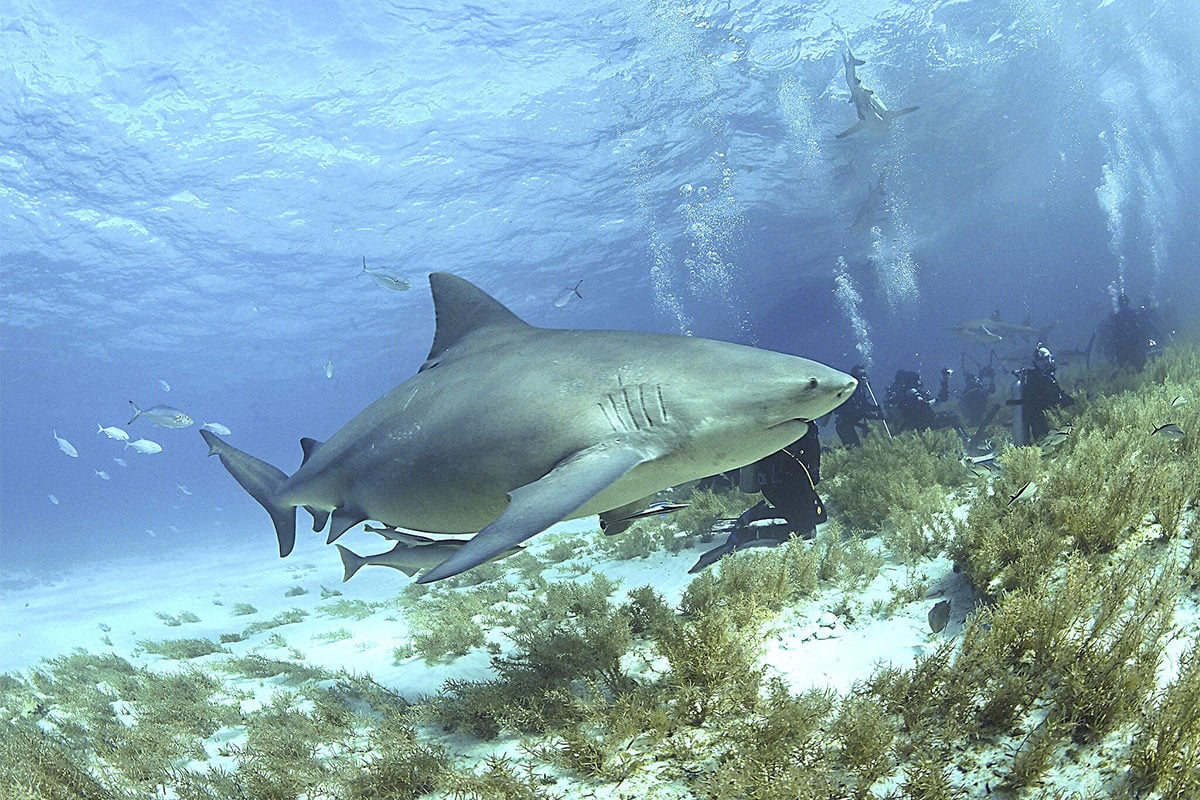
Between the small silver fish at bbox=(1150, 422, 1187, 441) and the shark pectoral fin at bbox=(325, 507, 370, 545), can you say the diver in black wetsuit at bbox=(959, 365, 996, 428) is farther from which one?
the shark pectoral fin at bbox=(325, 507, 370, 545)

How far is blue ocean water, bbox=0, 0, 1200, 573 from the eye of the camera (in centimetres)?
1897

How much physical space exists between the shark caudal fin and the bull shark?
1.16 metres

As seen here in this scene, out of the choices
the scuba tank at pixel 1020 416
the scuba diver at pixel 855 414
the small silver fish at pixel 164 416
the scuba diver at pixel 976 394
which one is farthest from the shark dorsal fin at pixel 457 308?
the scuba diver at pixel 976 394

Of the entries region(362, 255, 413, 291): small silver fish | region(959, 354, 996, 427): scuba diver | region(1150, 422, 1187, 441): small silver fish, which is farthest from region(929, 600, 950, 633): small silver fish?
region(959, 354, 996, 427): scuba diver

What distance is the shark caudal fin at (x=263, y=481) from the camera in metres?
4.78

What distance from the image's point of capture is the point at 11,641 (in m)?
11.1

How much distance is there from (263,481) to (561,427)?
326 cm

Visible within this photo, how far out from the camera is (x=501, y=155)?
24.6 m

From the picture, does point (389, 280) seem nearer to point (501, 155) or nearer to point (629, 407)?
point (629, 407)

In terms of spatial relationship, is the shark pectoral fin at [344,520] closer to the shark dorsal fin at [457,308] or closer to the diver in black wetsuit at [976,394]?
the shark dorsal fin at [457,308]

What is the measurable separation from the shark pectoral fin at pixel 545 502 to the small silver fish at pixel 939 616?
2.20 metres

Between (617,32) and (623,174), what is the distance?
28.6 feet

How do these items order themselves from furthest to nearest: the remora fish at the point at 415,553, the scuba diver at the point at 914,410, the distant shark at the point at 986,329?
the distant shark at the point at 986,329 < the scuba diver at the point at 914,410 < the remora fish at the point at 415,553

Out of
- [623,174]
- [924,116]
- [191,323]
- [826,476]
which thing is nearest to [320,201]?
[623,174]
